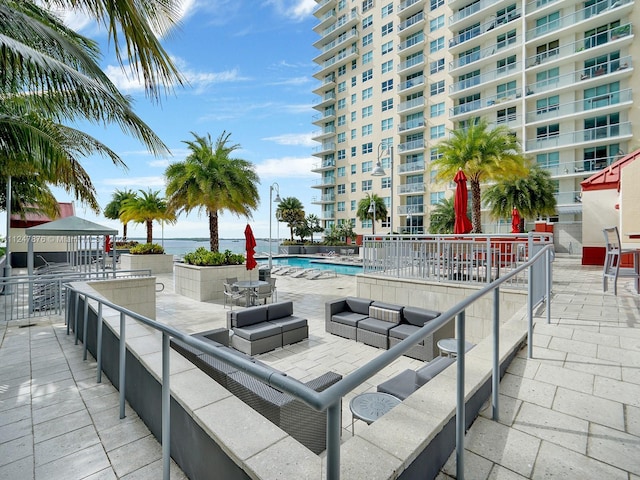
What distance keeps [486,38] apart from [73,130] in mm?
38626

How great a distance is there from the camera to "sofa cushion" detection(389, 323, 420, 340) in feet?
22.7

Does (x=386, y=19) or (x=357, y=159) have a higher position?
(x=386, y=19)

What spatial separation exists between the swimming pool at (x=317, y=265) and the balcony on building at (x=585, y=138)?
21085 mm

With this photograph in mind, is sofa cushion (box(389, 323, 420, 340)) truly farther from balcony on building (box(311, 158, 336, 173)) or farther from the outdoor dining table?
balcony on building (box(311, 158, 336, 173))

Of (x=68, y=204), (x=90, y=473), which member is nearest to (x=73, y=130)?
(x=90, y=473)

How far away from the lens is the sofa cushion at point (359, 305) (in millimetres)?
8359

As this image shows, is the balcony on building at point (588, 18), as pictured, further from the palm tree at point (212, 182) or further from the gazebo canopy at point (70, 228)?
the gazebo canopy at point (70, 228)

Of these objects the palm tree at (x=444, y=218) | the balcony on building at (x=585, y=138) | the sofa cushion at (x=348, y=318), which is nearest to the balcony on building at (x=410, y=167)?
the palm tree at (x=444, y=218)

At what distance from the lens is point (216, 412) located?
219cm

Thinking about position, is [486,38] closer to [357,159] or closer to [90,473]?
[357,159]

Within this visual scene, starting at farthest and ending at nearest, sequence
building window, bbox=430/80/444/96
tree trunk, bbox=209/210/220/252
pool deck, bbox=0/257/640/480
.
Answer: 1. building window, bbox=430/80/444/96
2. tree trunk, bbox=209/210/220/252
3. pool deck, bbox=0/257/640/480

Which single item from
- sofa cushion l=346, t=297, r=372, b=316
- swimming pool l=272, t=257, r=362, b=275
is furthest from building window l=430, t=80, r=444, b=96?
sofa cushion l=346, t=297, r=372, b=316

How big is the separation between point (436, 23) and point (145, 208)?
37818 mm

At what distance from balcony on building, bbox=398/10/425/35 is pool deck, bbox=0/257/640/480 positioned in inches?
1693
